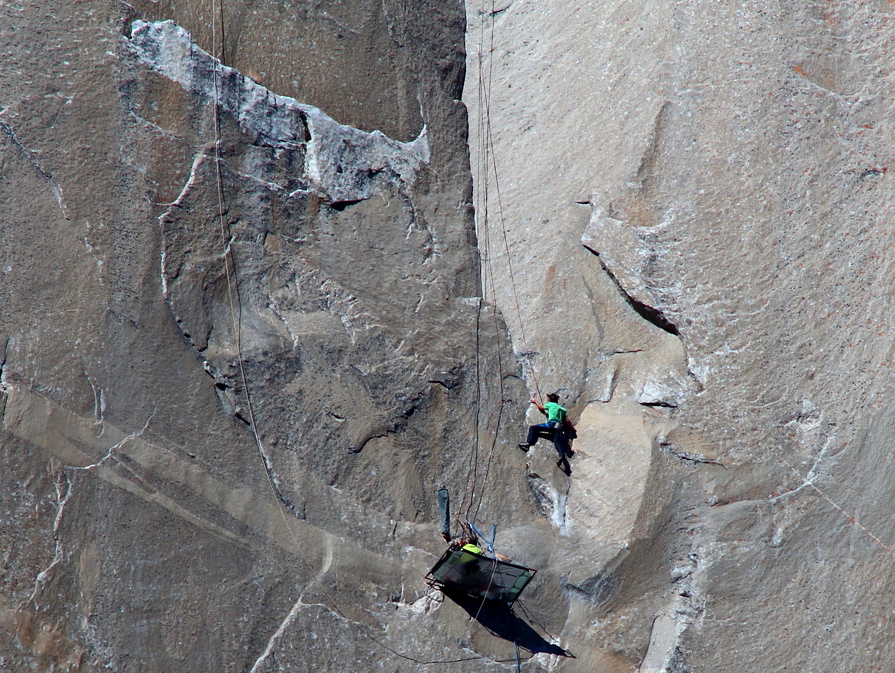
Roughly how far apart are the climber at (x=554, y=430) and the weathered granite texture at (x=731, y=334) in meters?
0.11

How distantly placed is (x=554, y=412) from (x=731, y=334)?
1.48m

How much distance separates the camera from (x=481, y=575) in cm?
540

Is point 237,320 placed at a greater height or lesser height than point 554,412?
lesser

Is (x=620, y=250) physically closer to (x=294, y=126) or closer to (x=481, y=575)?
(x=481, y=575)

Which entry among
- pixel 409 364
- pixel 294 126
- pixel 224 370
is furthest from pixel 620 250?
pixel 224 370

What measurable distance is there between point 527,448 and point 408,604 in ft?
5.11

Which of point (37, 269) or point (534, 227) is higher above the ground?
point (534, 227)

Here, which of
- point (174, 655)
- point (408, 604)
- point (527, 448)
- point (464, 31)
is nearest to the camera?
point (174, 655)

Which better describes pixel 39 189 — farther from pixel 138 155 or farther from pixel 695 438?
pixel 695 438

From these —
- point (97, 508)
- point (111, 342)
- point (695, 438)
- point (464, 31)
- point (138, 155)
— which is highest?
point (464, 31)

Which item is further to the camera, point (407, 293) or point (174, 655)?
point (407, 293)

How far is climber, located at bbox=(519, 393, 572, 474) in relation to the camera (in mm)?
5977

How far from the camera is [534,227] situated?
6535 millimetres

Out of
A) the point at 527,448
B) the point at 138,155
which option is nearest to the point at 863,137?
the point at 527,448
